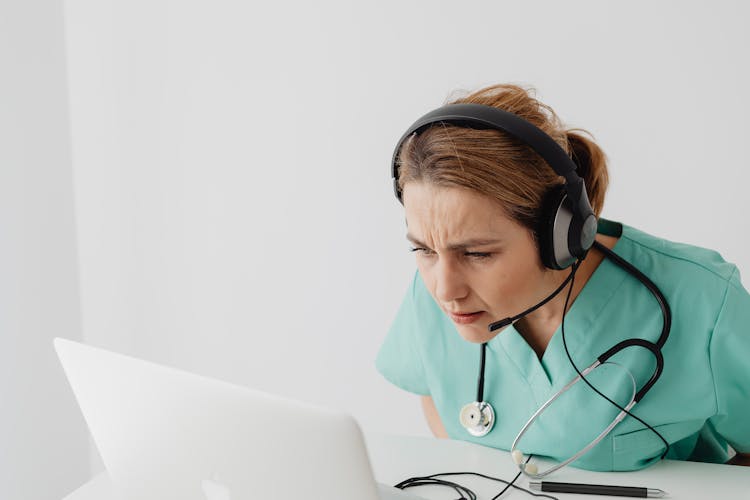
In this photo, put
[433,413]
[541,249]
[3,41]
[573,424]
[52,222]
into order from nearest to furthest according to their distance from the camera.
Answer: [541,249] → [573,424] → [433,413] → [3,41] → [52,222]

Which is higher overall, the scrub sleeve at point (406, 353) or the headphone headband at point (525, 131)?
the headphone headband at point (525, 131)

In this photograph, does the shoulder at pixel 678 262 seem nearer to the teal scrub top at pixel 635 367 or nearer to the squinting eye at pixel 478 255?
the teal scrub top at pixel 635 367

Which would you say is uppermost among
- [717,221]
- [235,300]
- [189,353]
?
[717,221]

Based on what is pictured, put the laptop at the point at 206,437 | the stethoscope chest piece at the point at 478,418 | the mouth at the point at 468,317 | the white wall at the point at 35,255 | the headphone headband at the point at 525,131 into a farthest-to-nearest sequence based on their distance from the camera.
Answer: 1. the white wall at the point at 35,255
2. the stethoscope chest piece at the point at 478,418
3. the mouth at the point at 468,317
4. the headphone headband at the point at 525,131
5. the laptop at the point at 206,437

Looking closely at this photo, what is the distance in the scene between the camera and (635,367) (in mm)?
1179

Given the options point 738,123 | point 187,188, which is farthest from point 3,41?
point 738,123

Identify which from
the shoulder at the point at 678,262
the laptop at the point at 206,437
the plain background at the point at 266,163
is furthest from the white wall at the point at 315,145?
the laptop at the point at 206,437

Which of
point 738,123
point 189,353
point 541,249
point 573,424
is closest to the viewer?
point 541,249

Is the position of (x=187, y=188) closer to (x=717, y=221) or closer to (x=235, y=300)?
(x=235, y=300)

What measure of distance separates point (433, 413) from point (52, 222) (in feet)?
4.13

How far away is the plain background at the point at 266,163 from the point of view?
174 cm

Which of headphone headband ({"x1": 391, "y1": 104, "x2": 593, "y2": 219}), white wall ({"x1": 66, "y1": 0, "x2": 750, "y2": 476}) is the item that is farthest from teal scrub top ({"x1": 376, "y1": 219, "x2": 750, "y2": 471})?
white wall ({"x1": 66, "y1": 0, "x2": 750, "y2": 476})

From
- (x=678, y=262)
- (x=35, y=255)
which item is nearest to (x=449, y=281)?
(x=678, y=262)

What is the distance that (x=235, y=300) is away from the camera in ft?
7.49
